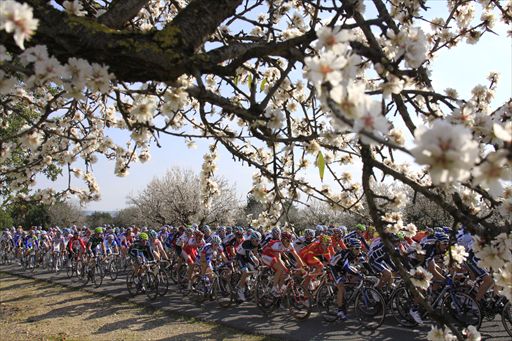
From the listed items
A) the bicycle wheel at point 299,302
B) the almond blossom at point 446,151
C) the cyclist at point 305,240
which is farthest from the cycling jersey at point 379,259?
the almond blossom at point 446,151

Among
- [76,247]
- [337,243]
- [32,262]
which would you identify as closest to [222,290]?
[337,243]

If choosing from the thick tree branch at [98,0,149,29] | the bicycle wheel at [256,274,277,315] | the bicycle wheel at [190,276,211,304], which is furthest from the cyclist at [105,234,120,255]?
the thick tree branch at [98,0,149,29]

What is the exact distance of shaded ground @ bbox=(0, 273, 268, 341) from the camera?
9.06m

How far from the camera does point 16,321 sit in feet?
36.1

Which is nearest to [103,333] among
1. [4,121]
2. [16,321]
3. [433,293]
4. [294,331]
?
[16,321]

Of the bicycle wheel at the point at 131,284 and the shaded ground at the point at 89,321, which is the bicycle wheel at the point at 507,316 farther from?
the bicycle wheel at the point at 131,284

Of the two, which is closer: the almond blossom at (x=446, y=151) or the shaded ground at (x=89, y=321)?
the almond blossom at (x=446, y=151)

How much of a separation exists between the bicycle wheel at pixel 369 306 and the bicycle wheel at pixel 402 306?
0.28 metres

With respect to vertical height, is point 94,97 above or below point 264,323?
above

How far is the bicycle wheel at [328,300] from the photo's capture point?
9391 mm

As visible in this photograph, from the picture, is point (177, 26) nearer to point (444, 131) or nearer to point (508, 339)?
point (444, 131)

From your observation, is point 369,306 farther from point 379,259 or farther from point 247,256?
point 247,256

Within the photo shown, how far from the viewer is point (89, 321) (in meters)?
10.5

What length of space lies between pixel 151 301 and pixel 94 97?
349 inches
